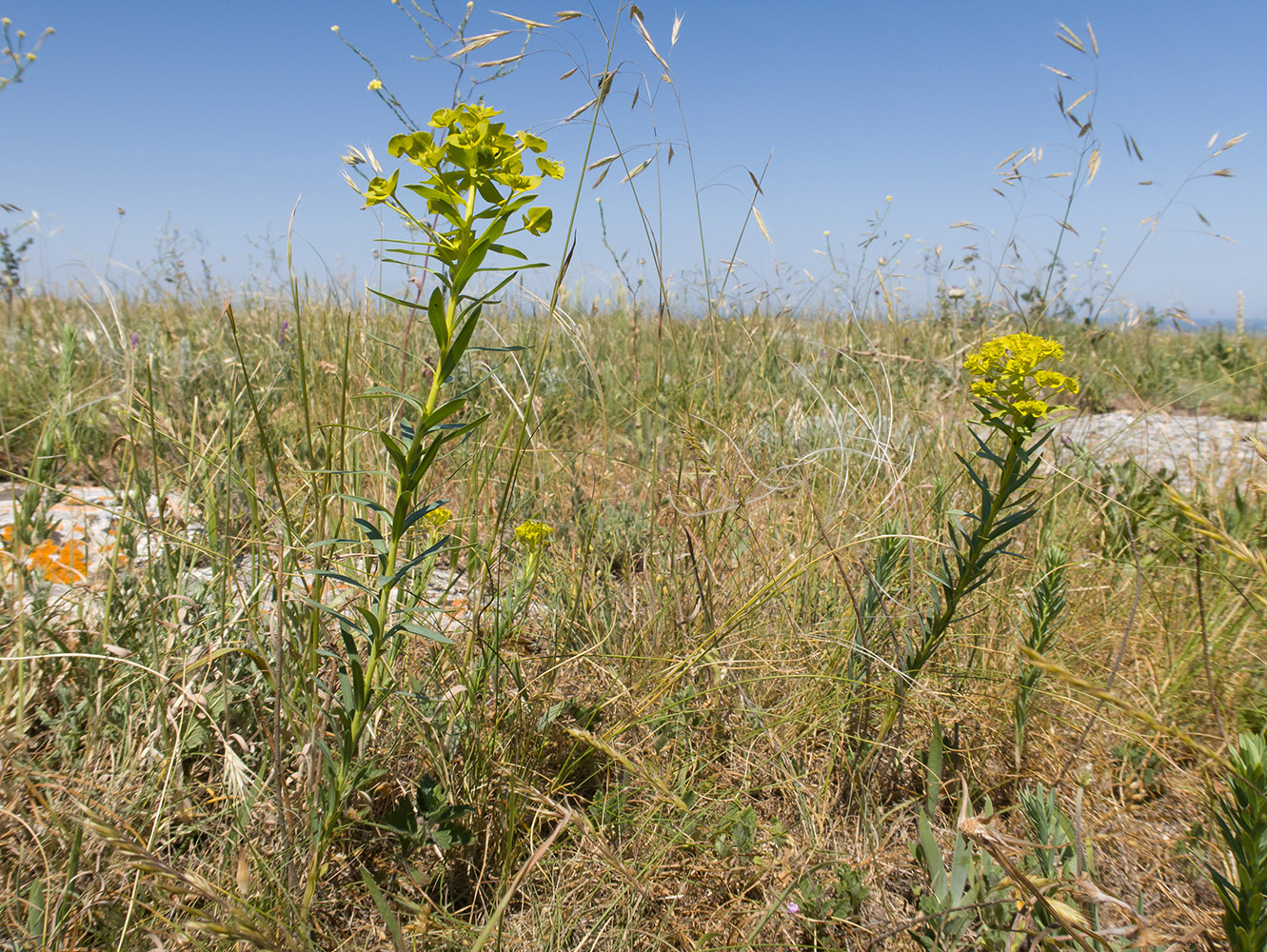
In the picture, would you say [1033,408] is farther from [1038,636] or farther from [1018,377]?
[1038,636]

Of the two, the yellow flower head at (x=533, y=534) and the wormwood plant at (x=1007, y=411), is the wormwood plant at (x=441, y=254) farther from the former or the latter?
the wormwood plant at (x=1007, y=411)

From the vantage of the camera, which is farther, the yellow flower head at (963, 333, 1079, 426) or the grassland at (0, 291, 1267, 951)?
the yellow flower head at (963, 333, 1079, 426)

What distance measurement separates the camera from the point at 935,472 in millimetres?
2434

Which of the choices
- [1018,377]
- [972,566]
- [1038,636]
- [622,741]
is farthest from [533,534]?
[1038,636]

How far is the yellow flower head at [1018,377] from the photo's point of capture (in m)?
1.35

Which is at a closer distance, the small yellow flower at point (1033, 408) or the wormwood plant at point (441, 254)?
the wormwood plant at point (441, 254)

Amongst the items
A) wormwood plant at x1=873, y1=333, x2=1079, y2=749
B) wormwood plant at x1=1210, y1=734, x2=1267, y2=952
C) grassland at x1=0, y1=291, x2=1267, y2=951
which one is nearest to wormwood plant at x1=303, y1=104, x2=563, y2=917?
grassland at x1=0, y1=291, x2=1267, y2=951

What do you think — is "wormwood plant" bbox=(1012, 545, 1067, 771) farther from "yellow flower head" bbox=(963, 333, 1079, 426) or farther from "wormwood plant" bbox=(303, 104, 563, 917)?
"wormwood plant" bbox=(303, 104, 563, 917)

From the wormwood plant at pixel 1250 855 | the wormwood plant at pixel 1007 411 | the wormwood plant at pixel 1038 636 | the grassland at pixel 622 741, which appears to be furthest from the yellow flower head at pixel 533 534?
the wormwood plant at pixel 1250 855

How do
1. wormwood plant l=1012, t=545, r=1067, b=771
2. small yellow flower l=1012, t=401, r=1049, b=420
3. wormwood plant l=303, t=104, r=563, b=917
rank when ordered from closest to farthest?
1. wormwood plant l=303, t=104, r=563, b=917
2. small yellow flower l=1012, t=401, r=1049, b=420
3. wormwood plant l=1012, t=545, r=1067, b=771

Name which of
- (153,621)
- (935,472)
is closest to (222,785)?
(153,621)

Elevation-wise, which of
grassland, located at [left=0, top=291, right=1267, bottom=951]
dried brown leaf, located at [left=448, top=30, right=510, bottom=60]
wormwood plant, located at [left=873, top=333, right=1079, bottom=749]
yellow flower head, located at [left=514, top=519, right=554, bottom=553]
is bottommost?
grassland, located at [left=0, top=291, right=1267, bottom=951]

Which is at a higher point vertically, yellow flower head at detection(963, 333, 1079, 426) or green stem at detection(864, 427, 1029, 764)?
yellow flower head at detection(963, 333, 1079, 426)

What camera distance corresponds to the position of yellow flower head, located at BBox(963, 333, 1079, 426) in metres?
1.35
